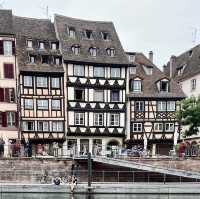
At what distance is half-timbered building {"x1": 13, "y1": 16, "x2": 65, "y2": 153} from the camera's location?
36000 millimetres

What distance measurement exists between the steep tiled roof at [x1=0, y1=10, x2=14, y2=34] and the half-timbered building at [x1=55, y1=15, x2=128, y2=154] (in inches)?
191

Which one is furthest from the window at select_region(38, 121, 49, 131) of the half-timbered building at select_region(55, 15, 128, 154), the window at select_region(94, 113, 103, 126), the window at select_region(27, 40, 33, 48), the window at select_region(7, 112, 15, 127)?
the window at select_region(27, 40, 33, 48)

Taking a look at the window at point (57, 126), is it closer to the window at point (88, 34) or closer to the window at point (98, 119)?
the window at point (98, 119)

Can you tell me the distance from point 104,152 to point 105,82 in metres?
9.74

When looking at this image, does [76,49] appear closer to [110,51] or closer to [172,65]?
[110,51]

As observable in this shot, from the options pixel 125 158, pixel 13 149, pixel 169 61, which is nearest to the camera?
pixel 125 158

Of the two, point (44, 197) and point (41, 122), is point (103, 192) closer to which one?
point (44, 197)

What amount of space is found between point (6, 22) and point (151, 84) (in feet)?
50.4

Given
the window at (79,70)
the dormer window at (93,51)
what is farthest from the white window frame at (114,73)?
the window at (79,70)

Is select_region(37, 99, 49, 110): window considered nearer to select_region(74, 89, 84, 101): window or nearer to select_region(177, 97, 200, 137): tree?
select_region(74, 89, 84, 101): window

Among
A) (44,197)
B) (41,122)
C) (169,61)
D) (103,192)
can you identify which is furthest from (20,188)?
(169,61)

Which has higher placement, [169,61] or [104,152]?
[169,61]

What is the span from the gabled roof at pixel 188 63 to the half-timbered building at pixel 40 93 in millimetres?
14253

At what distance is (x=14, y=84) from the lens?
3638 cm
